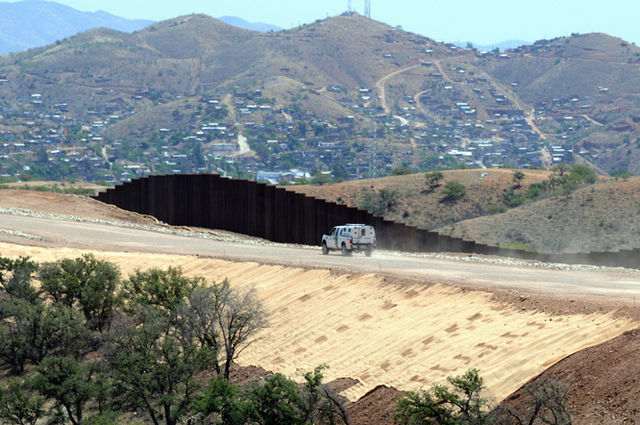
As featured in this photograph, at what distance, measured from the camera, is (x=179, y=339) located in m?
27.0

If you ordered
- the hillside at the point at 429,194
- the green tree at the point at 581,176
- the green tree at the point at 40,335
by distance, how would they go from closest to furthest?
the green tree at the point at 40,335
the green tree at the point at 581,176
the hillside at the point at 429,194

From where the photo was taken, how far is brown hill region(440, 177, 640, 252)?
77.1 meters

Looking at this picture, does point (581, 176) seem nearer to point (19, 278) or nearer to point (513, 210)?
point (513, 210)

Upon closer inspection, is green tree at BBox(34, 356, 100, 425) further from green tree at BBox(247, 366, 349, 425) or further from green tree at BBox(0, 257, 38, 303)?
green tree at BBox(0, 257, 38, 303)

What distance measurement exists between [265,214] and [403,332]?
32674mm

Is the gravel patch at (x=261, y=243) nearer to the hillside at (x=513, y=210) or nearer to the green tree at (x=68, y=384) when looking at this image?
the green tree at (x=68, y=384)

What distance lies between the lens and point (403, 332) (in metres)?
25.4

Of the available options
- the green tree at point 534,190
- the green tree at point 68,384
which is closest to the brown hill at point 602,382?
the green tree at point 68,384

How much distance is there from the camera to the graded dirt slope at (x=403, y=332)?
21.4 meters

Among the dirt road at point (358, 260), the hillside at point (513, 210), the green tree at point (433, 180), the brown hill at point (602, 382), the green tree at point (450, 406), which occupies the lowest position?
the green tree at point (450, 406)

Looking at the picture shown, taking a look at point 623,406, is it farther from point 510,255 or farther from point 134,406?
point 510,255

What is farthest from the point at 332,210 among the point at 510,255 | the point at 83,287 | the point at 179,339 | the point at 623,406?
the point at 623,406

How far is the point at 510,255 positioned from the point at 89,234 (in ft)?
66.0

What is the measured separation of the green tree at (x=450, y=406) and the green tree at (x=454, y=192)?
275 ft
